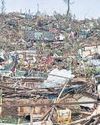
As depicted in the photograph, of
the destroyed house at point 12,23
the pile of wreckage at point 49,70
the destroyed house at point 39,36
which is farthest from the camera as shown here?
the destroyed house at point 12,23

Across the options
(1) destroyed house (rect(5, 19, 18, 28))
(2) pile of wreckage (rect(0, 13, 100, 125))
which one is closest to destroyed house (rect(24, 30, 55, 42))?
(2) pile of wreckage (rect(0, 13, 100, 125))

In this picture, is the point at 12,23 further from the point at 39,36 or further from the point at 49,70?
the point at 49,70

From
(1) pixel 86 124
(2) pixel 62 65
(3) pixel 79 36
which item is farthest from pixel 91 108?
(3) pixel 79 36

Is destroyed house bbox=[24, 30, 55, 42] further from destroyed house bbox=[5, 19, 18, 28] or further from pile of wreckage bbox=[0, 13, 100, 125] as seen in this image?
destroyed house bbox=[5, 19, 18, 28]

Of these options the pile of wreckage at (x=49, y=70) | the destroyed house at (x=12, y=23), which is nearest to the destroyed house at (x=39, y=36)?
the pile of wreckage at (x=49, y=70)

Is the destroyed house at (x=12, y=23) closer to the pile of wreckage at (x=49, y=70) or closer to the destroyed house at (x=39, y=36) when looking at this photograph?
the pile of wreckage at (x=49, y=70)

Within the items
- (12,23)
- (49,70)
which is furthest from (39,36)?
(49,70)

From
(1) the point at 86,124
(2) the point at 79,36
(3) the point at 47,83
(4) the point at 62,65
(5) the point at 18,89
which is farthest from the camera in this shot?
(2) the point at 79,36

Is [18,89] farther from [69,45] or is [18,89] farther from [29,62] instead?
[69,45]
